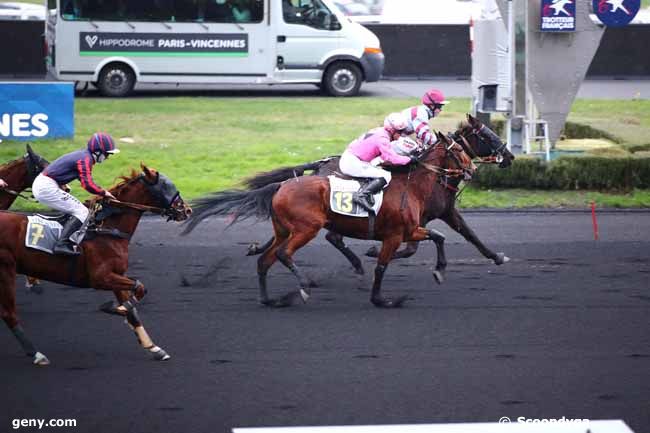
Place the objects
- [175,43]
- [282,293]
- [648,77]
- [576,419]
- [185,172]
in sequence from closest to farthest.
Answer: [576,419]
[282,293]
[185,172]
[175,43]
[648,77]

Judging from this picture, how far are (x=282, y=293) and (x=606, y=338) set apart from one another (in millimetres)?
3297

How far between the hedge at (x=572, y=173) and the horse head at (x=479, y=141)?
434cm

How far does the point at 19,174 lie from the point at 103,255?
280cm

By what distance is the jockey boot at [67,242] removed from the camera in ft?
27.9

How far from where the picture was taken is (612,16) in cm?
1661

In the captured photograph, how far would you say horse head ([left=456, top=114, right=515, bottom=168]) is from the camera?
1167 cm

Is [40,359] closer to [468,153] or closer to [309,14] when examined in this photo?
[468,153]

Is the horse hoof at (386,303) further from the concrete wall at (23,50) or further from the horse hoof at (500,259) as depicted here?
the concrete wall at (23,50)

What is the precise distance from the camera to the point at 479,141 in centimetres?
1171

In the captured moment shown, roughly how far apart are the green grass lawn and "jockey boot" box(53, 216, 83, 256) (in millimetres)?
6776

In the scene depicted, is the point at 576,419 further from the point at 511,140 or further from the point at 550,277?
the point at 511,140

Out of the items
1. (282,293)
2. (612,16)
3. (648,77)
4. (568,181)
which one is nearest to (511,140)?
(568,181)

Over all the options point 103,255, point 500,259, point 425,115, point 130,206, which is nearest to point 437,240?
point 500,259

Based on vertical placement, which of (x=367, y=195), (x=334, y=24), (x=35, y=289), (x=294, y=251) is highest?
(x=334, y=24)
